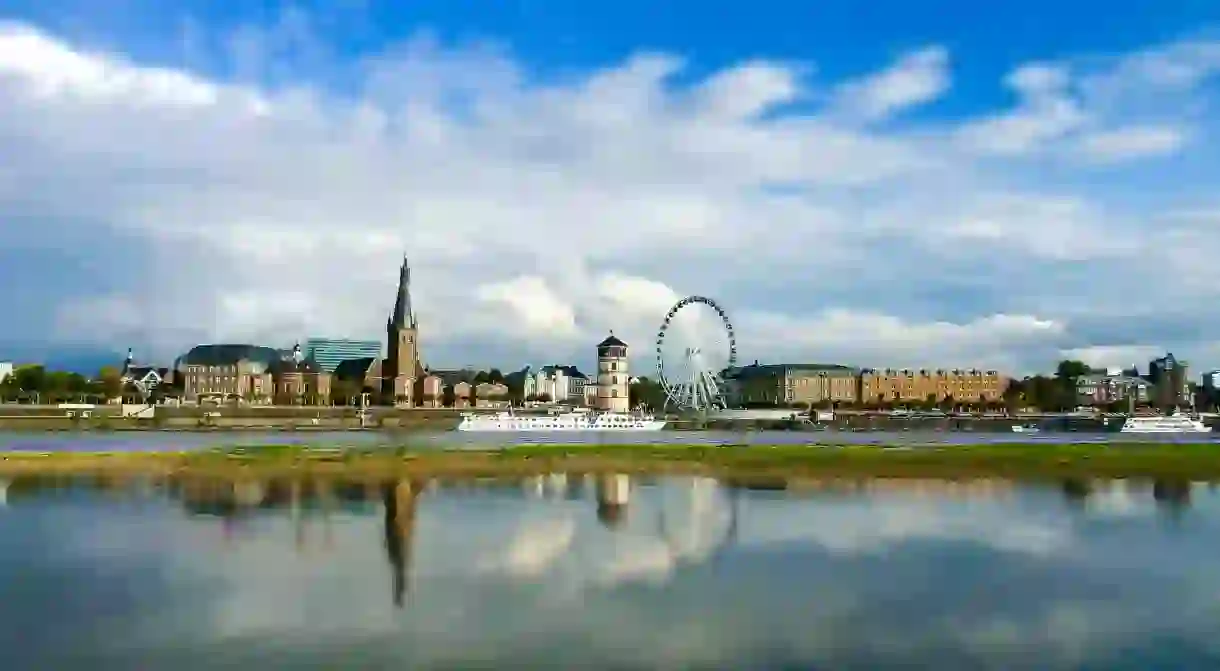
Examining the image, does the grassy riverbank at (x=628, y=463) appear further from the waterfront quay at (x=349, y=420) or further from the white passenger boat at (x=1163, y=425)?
the white passenger boat at (x=1163, y=425)

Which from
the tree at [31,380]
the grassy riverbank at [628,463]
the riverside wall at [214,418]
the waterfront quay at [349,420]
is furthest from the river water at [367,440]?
the tree at [31,380]

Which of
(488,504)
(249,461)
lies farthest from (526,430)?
(488,504)

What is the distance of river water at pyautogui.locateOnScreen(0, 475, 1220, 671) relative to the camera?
56.6 feet

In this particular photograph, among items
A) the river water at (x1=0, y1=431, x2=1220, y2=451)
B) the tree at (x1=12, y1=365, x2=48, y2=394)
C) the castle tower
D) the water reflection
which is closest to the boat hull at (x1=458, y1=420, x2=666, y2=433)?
the river water at (x1=0, y1=431, x2=1220, y2=451)

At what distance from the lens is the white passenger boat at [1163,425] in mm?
135137

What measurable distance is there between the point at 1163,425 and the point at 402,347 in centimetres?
10837

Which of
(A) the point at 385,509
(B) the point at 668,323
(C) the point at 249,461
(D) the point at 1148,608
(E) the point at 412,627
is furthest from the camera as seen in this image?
(B) the point at 668,323

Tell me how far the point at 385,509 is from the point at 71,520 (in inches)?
356

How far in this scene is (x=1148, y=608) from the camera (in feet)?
68.1

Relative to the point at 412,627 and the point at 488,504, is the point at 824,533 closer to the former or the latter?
the point at 488,504

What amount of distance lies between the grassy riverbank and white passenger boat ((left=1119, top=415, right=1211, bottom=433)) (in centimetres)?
7929

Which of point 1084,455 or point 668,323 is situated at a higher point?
point 668,323

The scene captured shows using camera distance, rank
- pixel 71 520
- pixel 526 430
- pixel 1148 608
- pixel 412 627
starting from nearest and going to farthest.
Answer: pixel 412 627 < pixel 1148 608 < pixel 71 520 < pixel 526 430

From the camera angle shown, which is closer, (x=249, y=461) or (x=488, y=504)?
(x=488, y=504)
